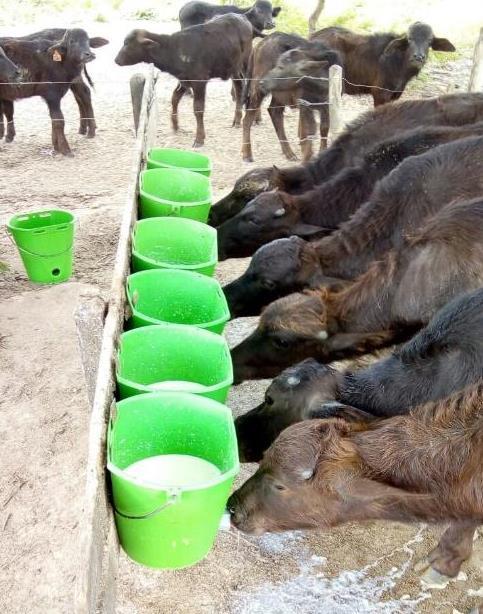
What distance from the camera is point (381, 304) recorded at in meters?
4.40

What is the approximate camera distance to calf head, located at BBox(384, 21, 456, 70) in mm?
10781

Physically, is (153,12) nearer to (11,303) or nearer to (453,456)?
(11,303)

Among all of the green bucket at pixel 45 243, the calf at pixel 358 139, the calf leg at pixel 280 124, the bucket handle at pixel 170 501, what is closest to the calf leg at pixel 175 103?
the calf leg at pixel 280 124

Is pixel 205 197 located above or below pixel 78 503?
above

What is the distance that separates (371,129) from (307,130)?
2990mm

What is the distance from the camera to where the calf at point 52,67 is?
10555 mm

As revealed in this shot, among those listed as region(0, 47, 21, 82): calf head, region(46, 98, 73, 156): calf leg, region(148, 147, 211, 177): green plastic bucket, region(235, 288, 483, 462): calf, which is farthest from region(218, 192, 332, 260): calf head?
region(0, 47, 21, 82): calf head

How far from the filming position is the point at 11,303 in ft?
20.4

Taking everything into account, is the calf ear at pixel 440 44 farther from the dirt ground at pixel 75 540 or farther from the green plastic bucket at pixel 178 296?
the green plastic bucket at pixel 178 296

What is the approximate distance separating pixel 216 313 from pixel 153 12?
61.6 ft

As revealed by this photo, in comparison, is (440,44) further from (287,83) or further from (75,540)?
(75,540)

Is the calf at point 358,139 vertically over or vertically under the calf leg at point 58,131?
over

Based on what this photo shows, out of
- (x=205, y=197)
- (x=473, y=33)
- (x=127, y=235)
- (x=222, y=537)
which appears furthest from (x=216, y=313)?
(x=473, y=33)

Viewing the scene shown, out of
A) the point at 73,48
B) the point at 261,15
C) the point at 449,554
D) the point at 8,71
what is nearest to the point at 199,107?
the point at 73,48
